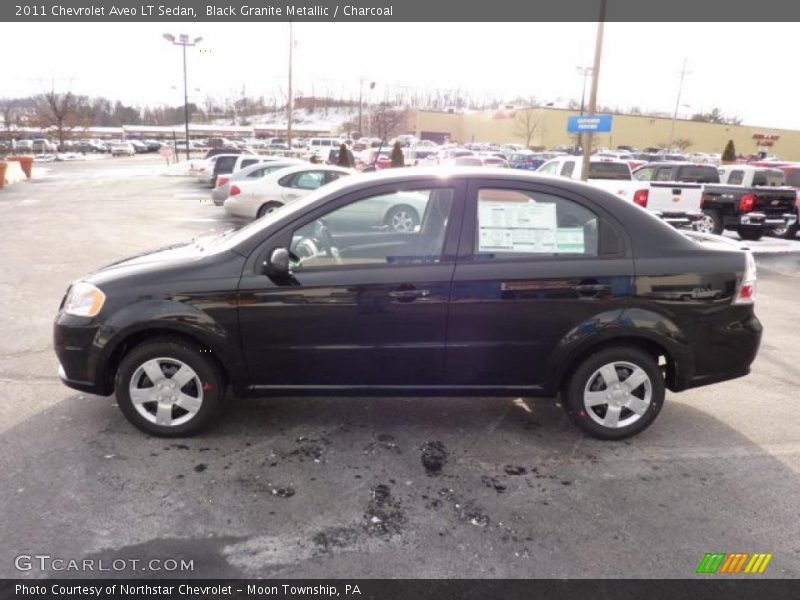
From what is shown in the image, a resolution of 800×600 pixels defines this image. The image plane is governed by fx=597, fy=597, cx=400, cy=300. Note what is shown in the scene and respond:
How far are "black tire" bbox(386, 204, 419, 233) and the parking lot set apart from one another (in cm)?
133

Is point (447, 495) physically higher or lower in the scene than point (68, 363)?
lower

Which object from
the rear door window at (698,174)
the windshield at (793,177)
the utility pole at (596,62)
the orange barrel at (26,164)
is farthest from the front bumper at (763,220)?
the orange barrel at (26,164)

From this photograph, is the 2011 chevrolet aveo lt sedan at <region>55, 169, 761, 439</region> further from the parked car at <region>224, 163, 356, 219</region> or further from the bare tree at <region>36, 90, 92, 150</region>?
the bare tree at <region>36, 90, 92, 150</region>

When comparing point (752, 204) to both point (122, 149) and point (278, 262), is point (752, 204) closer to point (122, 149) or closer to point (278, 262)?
point (278, 262)

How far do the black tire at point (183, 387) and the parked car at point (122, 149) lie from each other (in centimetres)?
7112

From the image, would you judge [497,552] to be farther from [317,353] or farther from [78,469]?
[78,469]

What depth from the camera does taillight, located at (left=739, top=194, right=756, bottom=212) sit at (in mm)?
13141

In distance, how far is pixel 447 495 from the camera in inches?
130

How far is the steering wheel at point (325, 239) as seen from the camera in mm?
3758

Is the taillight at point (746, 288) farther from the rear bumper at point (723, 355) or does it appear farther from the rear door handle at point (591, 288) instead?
the rear door handle at point (591, 288)
